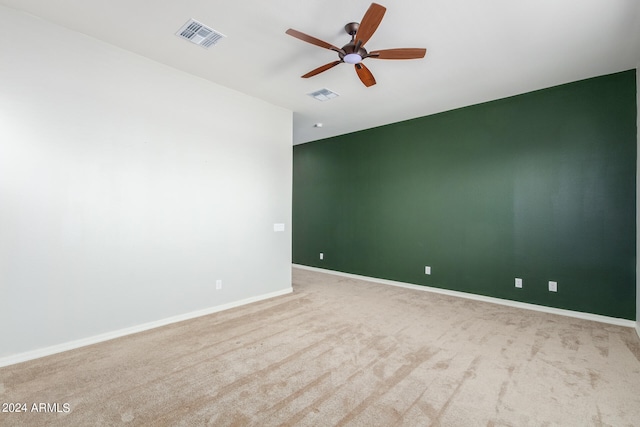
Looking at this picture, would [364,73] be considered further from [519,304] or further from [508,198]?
[519,304]

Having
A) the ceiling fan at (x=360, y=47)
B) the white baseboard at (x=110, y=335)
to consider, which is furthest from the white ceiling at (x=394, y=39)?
the white baseboard at (x=110, y=335)

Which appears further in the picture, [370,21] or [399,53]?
[399,53]

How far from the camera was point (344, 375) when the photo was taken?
2.38 meters

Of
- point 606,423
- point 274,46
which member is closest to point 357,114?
point 274,46

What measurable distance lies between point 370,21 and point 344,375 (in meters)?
2.74

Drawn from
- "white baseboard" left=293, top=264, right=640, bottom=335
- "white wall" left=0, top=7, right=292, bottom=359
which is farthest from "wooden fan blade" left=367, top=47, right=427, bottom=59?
"white baseboard" left=293, top=264, right=640, bottom=335

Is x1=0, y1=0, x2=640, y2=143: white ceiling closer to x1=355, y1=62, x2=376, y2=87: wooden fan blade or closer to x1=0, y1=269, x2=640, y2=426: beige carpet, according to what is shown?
x1=355, y1=62, x2=376, y2=87: wooden fan blade

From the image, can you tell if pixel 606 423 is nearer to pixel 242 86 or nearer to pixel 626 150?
pixel 626 150

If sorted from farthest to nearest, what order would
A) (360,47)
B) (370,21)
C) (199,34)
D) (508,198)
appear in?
(508,198)
(199,34)
(360,47)
(370,21)

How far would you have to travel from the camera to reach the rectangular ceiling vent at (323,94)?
4207mm

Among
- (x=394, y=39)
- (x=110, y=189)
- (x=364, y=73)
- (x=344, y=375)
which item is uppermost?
(x=394, y=39)

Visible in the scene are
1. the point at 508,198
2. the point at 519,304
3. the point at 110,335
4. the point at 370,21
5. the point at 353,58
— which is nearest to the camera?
the point at 370,21

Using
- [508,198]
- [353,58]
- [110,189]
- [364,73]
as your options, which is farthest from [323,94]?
[508,198]

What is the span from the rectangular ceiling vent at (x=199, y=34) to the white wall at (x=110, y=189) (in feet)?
2.57
